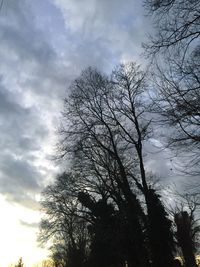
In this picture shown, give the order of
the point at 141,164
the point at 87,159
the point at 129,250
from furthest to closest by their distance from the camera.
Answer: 1. the point at 129,250
2. the point at 87,159
3. the point at 141,164

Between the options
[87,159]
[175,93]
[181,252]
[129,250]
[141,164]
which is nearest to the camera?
[175,93]

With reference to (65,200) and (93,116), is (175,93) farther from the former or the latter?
(65,200)

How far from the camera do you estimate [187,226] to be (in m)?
45.9

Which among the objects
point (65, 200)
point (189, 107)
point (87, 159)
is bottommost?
point (189, 107)

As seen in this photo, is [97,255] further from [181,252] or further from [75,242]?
[181,252]

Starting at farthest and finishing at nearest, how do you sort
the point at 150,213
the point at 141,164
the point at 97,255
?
the point at 97,255 < the point at 150,213 < the point at 141,164

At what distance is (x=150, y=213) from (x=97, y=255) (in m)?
19.6

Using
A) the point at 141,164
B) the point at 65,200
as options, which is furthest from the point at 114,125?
→ the point at 65,200

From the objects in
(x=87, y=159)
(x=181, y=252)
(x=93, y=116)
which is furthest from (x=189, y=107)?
(x=181, y=252)

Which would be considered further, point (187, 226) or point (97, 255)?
point (187, 226)

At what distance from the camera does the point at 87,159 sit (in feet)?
84.3

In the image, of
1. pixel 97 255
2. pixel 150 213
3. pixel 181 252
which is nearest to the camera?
pixel 150 213

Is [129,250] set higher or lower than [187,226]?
lower

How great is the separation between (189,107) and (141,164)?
12.6 meters
